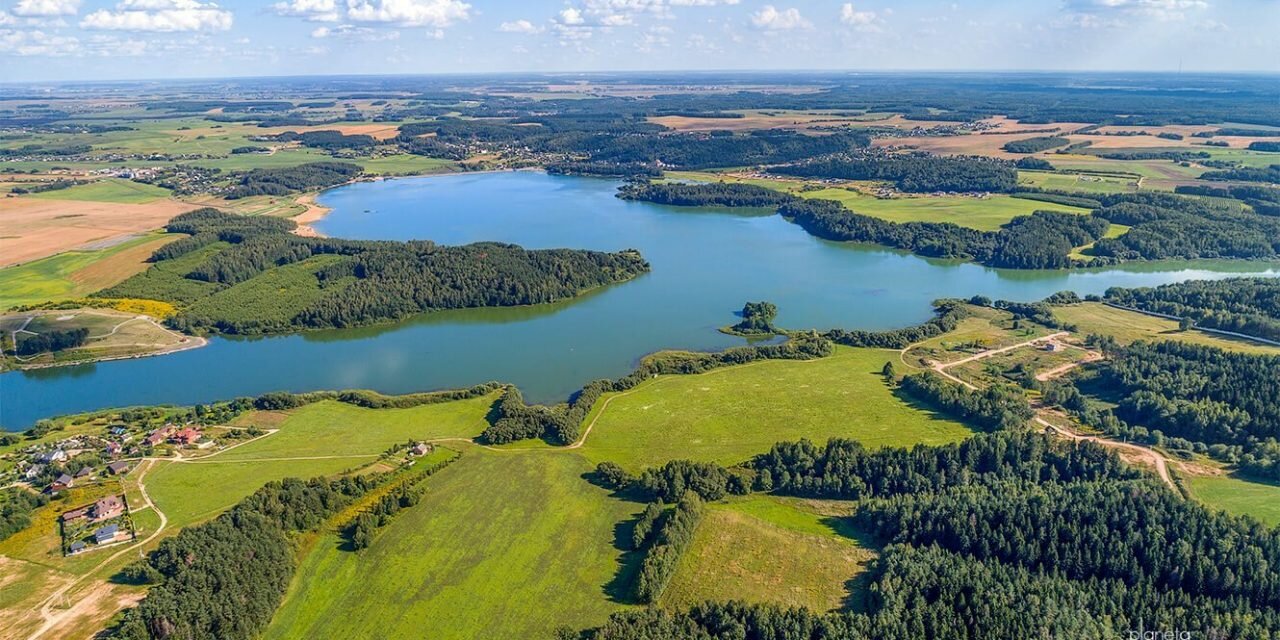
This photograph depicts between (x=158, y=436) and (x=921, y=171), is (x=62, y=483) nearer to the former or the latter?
(x=158, y=436)

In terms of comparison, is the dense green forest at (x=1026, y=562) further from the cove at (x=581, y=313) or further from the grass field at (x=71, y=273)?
the grass field at (x=71, y=273)

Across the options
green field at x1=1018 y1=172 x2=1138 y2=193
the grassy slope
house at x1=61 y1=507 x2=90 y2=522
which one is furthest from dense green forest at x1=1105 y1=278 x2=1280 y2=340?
house at x1=61 y1=507 x2=90 y2=522

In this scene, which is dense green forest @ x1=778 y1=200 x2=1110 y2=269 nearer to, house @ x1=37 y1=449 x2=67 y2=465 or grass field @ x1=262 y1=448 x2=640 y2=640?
grass field @ x1=262 y1=448 x2=640 y2=640

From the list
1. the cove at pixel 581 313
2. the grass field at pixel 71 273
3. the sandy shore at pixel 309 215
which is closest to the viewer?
the cove at pixel 581 313

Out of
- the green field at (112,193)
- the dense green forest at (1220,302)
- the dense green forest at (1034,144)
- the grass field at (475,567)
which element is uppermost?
the dense green forest at (1034,144)

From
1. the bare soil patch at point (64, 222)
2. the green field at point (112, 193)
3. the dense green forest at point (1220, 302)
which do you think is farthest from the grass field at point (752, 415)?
the green field at point (112, 193)

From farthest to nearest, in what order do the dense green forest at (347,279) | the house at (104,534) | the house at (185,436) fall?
1. the dense green forest at (347,279)
2. the house at (185,436)
3. the house at (104,534)
